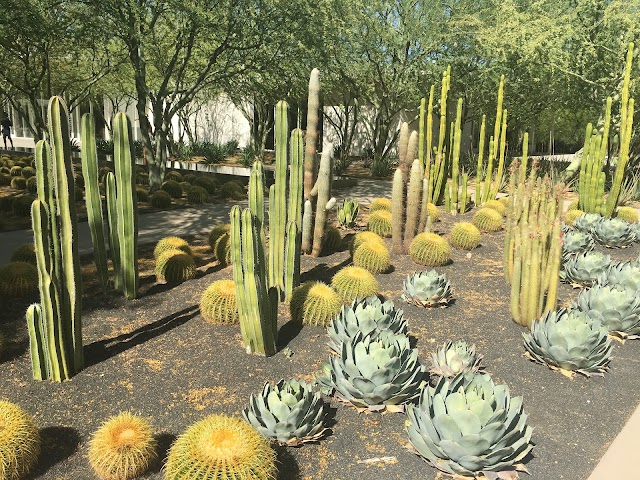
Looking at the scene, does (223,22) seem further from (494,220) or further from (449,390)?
(449,390)

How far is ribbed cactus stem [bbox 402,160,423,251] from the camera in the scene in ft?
26.4

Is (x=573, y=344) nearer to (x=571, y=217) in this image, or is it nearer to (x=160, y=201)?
(x=571, y=217)

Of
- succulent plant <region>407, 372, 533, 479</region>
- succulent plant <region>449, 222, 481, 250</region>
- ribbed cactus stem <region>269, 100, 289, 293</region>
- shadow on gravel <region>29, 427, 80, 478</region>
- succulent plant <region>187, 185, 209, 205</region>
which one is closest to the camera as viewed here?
succulent plant <region>407, 372, 533, 479</region>

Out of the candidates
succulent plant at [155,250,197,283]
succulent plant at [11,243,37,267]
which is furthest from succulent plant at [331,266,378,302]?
succulent plant at [11,243,37,267]

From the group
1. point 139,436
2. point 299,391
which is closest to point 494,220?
point 299,391

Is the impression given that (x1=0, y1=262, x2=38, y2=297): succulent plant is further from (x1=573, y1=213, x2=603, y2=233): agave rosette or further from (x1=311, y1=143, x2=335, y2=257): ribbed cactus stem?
(x1=573, y1=213, x2=603, y2=233): agave rosette

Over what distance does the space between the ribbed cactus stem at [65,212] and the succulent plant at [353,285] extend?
110 inches

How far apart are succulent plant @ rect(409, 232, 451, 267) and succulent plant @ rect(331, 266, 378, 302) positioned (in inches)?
71.5

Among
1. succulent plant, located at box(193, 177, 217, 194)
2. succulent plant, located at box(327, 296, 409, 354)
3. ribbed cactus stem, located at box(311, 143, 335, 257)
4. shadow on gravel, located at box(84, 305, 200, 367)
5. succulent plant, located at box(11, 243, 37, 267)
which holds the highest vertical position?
ribbed cactus stem, located at box(311, 143, 335, 257)

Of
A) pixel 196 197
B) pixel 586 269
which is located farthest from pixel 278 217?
pixel 196 197

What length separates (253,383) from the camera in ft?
13.8

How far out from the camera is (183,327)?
5.27 m

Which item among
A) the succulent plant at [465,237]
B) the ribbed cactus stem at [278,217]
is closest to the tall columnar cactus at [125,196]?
the ribbed cactus stem at [278,217]

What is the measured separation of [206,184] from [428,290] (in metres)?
9.94
